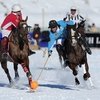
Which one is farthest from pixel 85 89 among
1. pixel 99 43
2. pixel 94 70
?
pixel 99 43

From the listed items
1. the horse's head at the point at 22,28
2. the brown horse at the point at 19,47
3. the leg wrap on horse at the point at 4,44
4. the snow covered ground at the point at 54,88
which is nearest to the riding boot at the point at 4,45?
the leg wrap on horse at the point at 4,44

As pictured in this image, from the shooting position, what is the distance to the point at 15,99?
13.6 m

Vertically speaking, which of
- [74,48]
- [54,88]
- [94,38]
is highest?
[74,48]

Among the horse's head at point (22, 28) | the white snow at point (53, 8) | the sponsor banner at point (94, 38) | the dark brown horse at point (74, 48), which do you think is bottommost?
the white snow at point (53, 8)

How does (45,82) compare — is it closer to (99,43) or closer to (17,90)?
(17,90)

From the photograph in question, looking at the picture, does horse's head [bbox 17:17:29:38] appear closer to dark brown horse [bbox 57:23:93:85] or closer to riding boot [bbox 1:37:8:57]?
riding boot [bbox 1:37:8:57]

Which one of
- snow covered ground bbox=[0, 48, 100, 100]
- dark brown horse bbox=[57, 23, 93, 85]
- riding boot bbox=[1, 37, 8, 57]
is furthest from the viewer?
riding boot bbox=[1, 37, 8, 57]

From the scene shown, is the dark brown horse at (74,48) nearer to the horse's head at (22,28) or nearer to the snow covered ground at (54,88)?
the snow covered ground at (54,88)

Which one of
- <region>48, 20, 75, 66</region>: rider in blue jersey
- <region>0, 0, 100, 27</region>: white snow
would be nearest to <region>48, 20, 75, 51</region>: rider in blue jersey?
<region>48, 20, 75, 66</region>: rider in blue jersey

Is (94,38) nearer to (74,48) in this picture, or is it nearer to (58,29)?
(58,29)

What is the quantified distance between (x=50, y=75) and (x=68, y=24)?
4.22 meters

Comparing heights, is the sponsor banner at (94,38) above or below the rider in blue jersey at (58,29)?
below

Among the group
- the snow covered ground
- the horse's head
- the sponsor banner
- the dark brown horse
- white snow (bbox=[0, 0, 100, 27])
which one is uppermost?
the horse's head

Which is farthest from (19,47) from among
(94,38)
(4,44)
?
(94,38)
